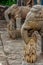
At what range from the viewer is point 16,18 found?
10102 millimetres

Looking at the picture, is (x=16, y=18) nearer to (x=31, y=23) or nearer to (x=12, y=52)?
(x=12, y=52)

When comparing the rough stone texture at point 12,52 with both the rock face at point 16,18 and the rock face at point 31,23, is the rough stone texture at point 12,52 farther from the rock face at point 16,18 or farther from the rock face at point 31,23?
the rock face at point 31,23

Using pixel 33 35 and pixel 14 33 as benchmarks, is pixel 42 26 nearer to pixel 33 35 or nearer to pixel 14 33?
pixel 33 35

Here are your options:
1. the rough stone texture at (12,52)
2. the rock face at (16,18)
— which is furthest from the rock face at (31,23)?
the rock face at (16,18)

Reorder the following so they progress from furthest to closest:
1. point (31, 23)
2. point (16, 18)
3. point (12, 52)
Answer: point (16, 18) → point (12, 52) → point (31, 23)

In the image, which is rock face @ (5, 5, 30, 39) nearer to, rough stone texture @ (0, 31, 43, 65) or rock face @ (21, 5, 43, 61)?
rough stone texture @ (0, 31, 43, 65)

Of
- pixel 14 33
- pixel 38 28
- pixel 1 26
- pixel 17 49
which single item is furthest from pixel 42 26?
pixel 1 26

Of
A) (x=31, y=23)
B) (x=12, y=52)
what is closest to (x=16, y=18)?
(x=12, y=52)

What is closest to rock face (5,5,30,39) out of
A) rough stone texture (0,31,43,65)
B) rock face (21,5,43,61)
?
rough stone texture (0,31,43,65)

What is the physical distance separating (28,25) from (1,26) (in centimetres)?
750

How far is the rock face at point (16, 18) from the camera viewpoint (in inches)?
388

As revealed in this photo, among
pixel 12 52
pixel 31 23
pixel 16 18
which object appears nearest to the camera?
pixel 31 23

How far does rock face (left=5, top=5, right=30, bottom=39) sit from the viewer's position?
986 cm

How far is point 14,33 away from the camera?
9797mm
